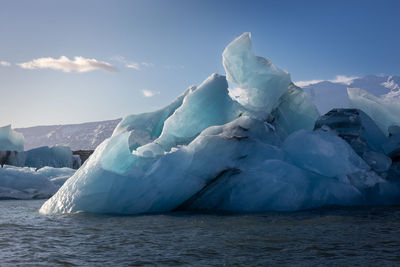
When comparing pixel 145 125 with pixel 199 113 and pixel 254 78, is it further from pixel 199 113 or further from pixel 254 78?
pixel 254 78

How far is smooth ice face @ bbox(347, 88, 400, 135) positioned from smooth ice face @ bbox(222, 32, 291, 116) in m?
2.95

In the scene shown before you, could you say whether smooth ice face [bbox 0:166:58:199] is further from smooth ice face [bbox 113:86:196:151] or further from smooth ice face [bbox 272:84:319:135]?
smooth ice face [bbox 272:84:319:135]

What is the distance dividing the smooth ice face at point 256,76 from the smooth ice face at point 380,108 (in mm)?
2949

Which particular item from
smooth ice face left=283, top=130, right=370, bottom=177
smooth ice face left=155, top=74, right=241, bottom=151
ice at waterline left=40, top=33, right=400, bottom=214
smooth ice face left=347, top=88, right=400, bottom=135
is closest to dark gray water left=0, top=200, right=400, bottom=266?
ice at waterline left=40, top=33, right=400, bottom=214

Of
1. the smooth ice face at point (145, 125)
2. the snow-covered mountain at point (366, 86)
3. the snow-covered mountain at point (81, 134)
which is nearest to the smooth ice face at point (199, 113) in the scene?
the smooth ice face at point (145, 125)

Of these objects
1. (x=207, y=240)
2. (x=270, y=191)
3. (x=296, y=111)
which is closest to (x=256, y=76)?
(x=296, y=111)

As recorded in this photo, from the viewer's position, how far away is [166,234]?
479 cm

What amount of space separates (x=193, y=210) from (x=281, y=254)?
408 centimetres

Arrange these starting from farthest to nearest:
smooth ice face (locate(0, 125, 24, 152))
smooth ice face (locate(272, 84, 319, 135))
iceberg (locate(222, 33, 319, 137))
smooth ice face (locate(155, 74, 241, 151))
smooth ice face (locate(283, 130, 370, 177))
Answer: smooth ice face (locate(0, 125, 24, 152)) < smooth ice face (locate(272, 84, 319, 135)) < iceberg (locate(222, 33, 319, 137)) < smooth ice face (locate(155, 74, 241, 151)) < smooth ice face (locate(283, 130, 370, 177))

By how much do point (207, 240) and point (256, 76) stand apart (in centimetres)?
690

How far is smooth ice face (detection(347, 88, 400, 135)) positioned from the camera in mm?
11852

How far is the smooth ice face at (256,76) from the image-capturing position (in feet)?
34.5

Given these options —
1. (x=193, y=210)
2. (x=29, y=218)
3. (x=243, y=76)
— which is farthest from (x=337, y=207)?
(x=29, y=218)

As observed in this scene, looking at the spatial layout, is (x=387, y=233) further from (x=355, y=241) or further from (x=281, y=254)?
(x=281, y=254)
